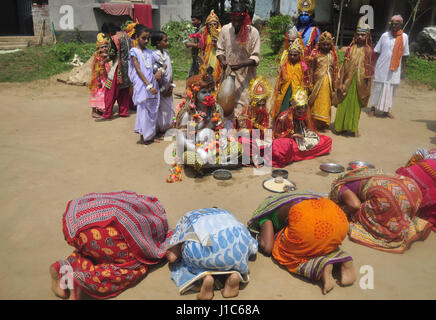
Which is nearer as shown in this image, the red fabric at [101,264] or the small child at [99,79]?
the red fabric at [101,264]

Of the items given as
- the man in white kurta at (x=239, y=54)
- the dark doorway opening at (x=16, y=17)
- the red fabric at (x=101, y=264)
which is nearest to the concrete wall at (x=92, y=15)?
the dark doorway opening at (x=16, y=17)

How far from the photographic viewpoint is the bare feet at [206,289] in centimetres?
261

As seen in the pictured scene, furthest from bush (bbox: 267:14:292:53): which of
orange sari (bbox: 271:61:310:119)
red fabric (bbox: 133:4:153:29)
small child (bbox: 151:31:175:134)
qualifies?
small child (bbox: 151:31:175:134)

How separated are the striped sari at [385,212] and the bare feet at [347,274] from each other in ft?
2.04

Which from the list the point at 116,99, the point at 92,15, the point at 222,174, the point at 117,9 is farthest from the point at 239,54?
the point at 92,15

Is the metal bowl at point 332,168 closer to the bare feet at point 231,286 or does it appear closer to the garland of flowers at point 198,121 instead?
the garland of flowers at point 198,121

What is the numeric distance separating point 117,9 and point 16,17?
7011 mm

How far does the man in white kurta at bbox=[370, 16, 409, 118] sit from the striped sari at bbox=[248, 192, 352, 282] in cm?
560

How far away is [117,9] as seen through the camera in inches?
589

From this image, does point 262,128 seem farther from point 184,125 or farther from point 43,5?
point 43,5

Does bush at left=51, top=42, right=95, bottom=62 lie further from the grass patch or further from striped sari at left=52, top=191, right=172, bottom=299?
striped sari at left=52, top=191, right=172, bottom=299

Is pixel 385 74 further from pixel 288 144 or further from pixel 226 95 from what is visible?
pixel 226 95
